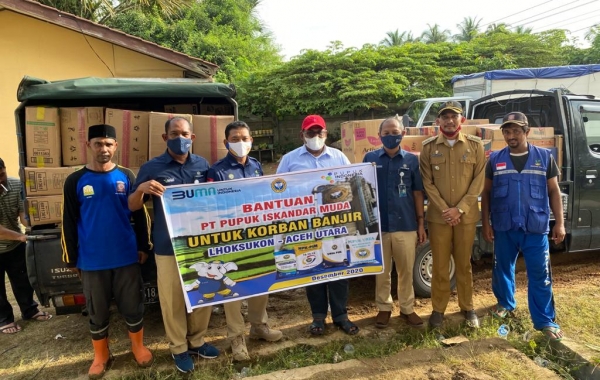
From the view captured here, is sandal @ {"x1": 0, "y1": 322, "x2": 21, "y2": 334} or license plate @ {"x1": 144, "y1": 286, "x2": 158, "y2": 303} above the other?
license plate @ {"x1": 144, "y1": 286, "x2": 158, "y2": 303}

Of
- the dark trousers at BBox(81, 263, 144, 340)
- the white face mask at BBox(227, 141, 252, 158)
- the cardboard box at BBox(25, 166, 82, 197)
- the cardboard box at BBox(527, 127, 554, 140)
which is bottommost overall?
the dark trousers at BBox(81, 263, 144, 340)

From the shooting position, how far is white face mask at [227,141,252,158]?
3295 mm

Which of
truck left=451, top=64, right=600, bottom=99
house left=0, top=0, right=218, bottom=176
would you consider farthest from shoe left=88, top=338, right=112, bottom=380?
truck left=451, top=64, right=600, bottom=99

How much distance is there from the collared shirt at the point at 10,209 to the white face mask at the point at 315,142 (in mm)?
3034

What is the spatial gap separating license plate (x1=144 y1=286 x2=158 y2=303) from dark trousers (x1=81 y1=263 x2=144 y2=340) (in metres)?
0.35

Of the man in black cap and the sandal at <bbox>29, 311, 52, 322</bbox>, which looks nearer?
the man in black cap

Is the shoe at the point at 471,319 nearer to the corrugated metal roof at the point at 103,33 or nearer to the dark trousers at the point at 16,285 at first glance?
the dark trousers at the point at 16,285

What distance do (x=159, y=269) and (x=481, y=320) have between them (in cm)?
304

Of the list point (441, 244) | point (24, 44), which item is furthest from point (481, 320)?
point (24, 44)

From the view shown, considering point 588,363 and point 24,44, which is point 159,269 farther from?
point 24,44

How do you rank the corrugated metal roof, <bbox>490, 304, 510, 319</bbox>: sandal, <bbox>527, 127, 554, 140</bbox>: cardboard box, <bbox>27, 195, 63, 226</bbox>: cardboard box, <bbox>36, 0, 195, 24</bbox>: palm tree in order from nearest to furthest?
<bbox>27, 195, 63, 226</bbox>: cardboard box
<bbox>490, 304, 510, 319</bbox>: sandal
<bbox>527, 127, 554, 140</bbox>: cardboard box
the corrugated metal roof
<bbox>36, 0, 195, 24</bbox>: palm tree

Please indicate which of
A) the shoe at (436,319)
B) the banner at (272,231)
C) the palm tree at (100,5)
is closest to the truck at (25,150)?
the banner at (272,231)

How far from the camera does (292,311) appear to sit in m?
4.38

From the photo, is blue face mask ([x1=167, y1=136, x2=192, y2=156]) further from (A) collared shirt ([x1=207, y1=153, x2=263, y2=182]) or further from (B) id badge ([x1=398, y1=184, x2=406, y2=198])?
(B) id badge ([x1=398, y1=184, x2=406, y2=198])
